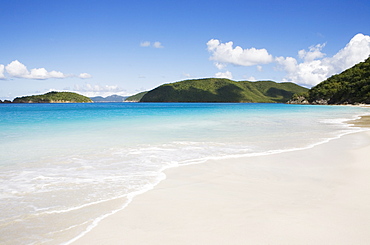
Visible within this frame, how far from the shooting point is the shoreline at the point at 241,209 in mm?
3072

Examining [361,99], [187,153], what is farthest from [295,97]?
[187,153]

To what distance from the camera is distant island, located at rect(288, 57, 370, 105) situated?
3570 inches

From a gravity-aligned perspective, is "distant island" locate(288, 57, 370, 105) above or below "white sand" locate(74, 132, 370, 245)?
above

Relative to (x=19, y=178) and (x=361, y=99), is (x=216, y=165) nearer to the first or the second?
(x=19, y=178)

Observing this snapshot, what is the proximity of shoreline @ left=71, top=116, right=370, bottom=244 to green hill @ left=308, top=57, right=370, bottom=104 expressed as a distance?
317ft

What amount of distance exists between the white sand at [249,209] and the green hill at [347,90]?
96610 mm

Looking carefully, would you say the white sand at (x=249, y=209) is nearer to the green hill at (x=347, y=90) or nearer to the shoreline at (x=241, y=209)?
the shoreline at (x=241, y=209)

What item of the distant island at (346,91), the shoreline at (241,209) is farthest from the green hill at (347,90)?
the shoreline at (241,209)

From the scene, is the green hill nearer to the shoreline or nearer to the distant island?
the distant island

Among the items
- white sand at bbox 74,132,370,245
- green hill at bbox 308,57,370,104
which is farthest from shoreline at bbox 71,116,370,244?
green hill at bbox 308,57,370,104

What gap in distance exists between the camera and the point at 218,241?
9.75 feet

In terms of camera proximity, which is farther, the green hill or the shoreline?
the green hill

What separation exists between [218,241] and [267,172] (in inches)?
134

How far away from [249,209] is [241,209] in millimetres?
110
